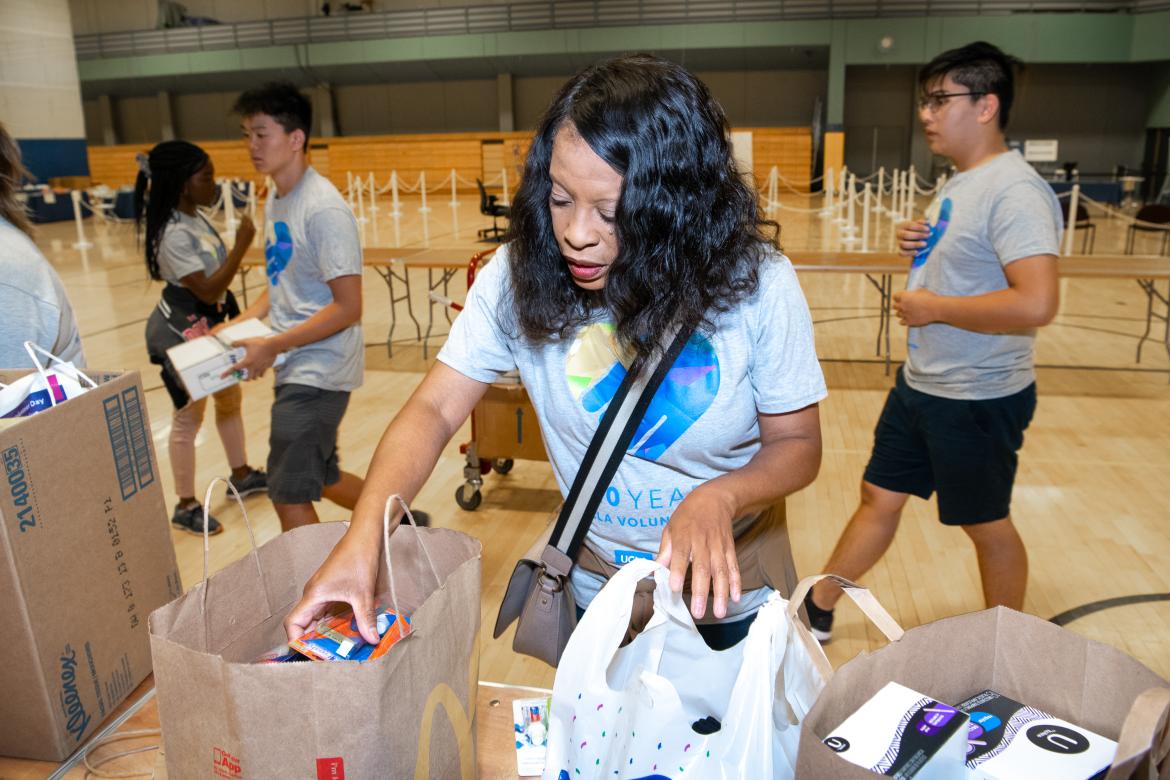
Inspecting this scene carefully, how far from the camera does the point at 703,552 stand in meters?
0.99

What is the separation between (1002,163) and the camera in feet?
7.61

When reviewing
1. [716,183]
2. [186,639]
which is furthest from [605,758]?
[716,183]

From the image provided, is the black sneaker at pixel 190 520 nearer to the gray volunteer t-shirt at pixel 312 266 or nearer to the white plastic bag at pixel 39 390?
the gray volunteer t-shirt at pixel 312 266

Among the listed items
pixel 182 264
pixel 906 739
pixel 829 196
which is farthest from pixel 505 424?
pixel 829 196

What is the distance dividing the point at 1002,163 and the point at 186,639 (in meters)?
2.25

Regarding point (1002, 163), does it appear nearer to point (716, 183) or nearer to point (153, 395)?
point (716, 183)

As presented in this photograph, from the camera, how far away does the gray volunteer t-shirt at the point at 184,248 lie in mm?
3664

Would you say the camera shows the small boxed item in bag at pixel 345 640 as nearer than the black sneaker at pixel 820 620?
Yes

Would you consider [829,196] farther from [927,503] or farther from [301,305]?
[301,305]

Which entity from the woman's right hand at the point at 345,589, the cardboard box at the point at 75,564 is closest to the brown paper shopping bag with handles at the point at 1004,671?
the woman's right hand at the point at 345,589

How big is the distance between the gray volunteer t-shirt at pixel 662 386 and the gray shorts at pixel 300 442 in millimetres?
1624

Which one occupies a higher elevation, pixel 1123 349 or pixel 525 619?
pixel 525 619

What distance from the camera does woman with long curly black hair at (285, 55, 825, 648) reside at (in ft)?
3.71

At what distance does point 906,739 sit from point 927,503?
3.56 m
